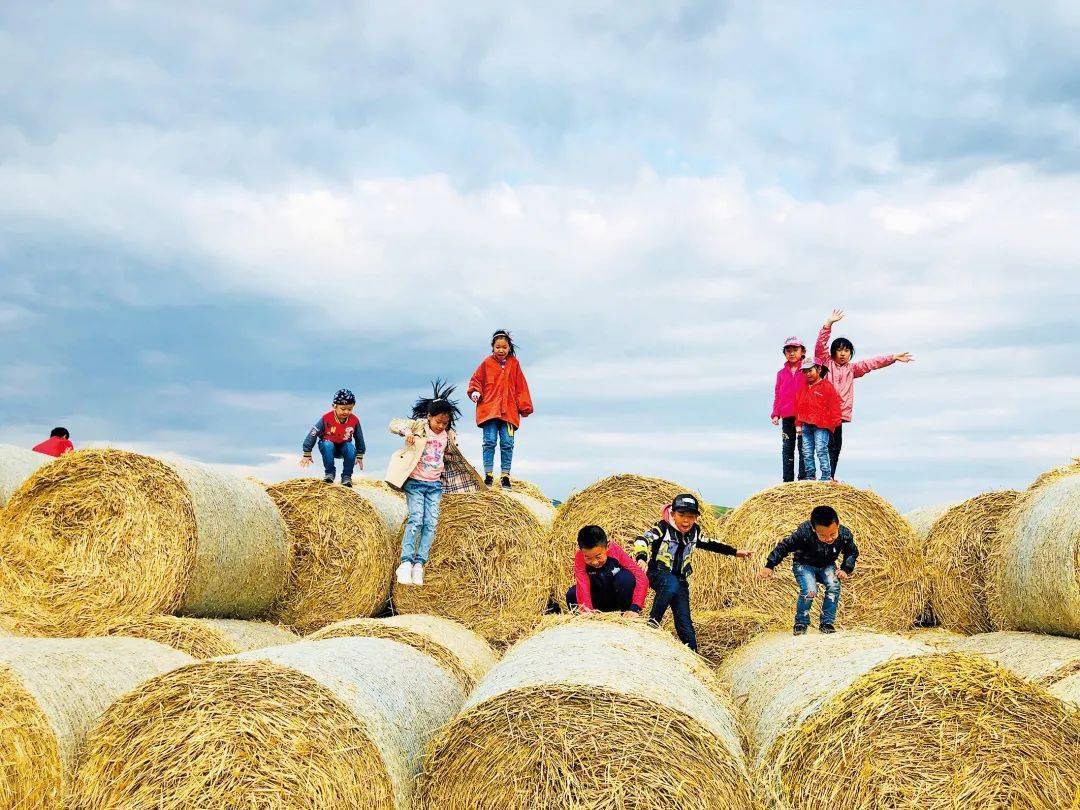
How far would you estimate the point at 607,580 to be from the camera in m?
7.92

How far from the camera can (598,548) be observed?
773 cm

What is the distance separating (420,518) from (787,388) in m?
5.25

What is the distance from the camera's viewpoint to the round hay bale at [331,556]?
33.5 feet

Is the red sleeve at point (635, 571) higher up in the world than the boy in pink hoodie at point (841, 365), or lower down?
lower down

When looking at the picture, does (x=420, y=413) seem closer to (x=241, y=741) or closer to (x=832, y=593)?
(x=832, y=593)

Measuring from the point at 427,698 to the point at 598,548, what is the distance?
1960 mm

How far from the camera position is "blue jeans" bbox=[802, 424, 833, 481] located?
1212cm

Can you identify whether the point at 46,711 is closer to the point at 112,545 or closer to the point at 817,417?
the point at 112,545

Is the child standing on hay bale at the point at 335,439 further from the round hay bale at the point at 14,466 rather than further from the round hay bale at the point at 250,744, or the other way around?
the round hay bale at the point at 250,744

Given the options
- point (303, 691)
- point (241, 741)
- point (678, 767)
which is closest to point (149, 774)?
point (241, 741)

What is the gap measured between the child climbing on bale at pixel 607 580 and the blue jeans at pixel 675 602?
0.47 m

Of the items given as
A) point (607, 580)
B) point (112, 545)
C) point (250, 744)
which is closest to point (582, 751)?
point (250, 744)

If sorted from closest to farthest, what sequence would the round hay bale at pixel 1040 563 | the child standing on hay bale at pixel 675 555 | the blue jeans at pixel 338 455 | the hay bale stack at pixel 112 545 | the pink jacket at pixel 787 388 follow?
the hay bale stack at pixel 112 545 → the child standing on hay bale at pixel 675 555 → the round hay bale at pixel 1040 563 → the blue jeans at pixel 338 455 → the pink jacket at pixel 787 388

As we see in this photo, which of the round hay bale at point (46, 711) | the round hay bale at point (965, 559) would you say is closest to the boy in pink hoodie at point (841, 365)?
the round hay bale at point (965, 559)
